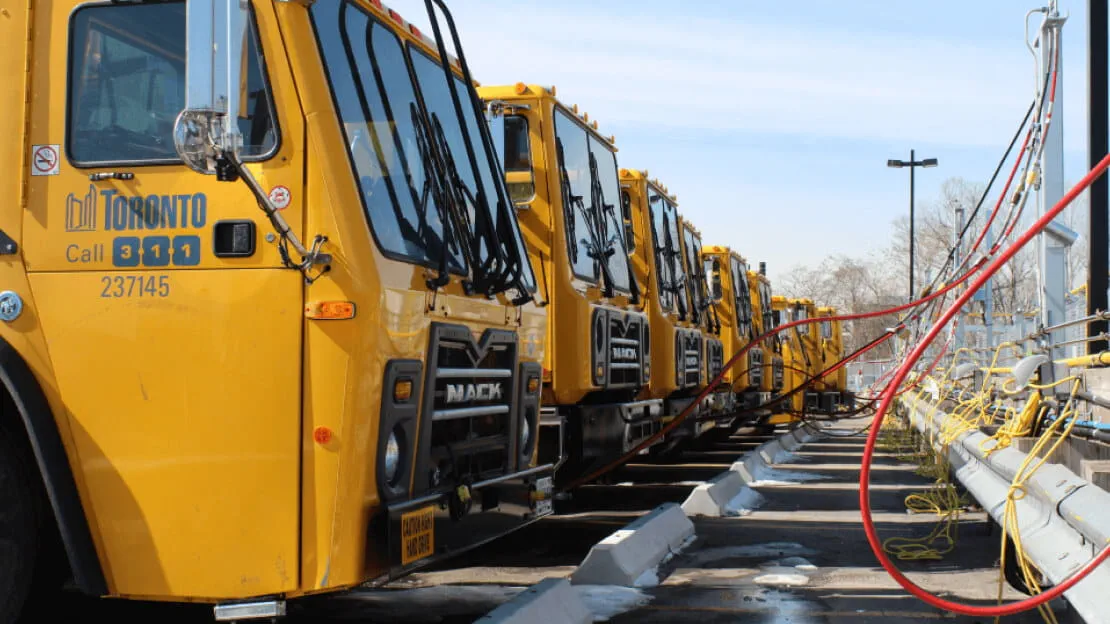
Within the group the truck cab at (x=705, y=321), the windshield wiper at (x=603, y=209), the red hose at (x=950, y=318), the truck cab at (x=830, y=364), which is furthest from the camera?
the truck cab at (x=830, y=364)

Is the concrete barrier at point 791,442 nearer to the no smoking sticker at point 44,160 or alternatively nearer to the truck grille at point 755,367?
the truck grille at point 755,367

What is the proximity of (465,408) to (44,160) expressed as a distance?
201cm

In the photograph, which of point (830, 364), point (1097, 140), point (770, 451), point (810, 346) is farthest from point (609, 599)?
point (830, 364)

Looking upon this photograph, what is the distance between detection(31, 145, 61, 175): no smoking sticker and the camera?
465cm

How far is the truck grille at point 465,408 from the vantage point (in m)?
A: 4.93

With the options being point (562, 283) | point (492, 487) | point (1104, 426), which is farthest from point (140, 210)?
point (1104, 426)

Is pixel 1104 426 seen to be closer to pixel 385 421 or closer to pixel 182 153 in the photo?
pixel 385 421

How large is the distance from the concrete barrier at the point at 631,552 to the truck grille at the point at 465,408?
1.32m

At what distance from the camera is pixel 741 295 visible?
64.2ft

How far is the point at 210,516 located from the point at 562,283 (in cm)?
450

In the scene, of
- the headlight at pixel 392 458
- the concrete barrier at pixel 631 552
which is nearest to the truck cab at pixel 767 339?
the concrete barrier at pixel 631 552

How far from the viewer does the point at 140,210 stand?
4559 millimetres

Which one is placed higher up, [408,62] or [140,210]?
[408,62]

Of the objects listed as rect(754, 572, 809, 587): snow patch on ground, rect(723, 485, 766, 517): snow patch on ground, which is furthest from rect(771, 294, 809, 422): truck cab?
rect(754, 572, 809, 587): snow patch on ground
